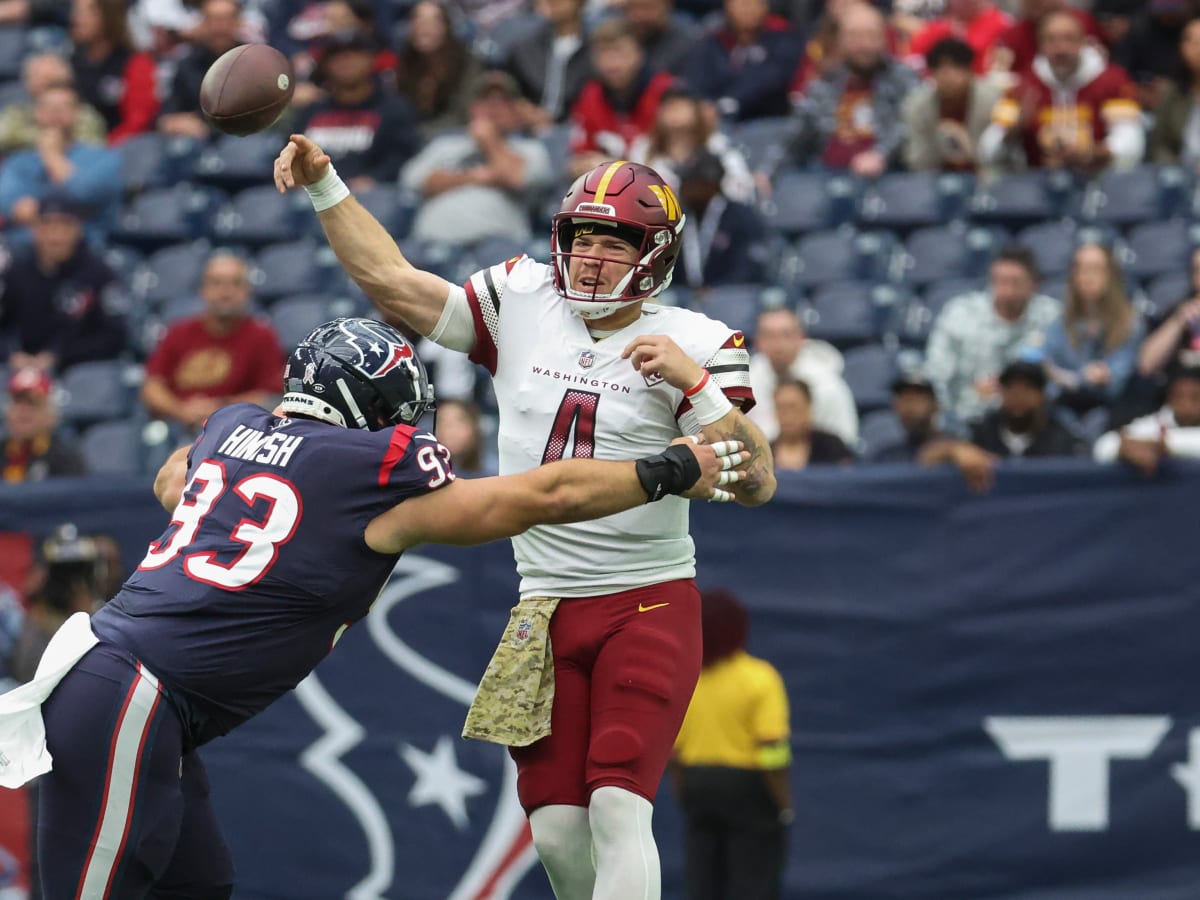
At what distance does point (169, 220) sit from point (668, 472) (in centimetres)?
812

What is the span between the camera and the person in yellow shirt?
8.34m

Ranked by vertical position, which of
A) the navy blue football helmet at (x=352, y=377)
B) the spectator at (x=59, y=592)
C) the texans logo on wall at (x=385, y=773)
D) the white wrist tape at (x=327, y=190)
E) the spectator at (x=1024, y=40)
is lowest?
the texans logo on wall at (x=385, y=773)

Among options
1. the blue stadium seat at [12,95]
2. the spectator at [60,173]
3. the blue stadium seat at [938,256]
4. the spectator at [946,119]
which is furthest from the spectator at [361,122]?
the blue stadium seat at [938,256]

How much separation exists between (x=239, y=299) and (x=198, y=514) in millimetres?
5515

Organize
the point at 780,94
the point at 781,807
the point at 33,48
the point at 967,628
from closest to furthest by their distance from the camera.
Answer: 1. the point at 781,807
2. the point at 967,628
3. the point at 780,94
4. the point at 33,48

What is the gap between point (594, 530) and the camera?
5789mm

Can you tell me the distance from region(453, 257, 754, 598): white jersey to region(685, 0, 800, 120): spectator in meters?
6.98

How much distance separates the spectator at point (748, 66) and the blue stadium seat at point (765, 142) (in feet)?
0.84

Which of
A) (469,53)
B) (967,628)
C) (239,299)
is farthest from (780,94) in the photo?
(967,628)

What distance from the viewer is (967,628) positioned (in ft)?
29.2

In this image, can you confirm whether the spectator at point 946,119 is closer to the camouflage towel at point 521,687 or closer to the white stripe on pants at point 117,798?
the camouflage towel at point 521,687

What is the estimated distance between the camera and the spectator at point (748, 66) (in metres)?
12.7

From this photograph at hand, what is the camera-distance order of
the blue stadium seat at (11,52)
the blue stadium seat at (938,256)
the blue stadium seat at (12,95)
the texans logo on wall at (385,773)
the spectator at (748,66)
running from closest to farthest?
1. the texans logo on wall at (385,773)
2. the blue stadium seat at (938,256)
3. the spectator at (748,66)
4. the blue stadium seat at (12,95)
5. the blue stadium seat at (11,52)

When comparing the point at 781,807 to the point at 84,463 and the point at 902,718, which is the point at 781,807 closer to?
the point at 902,718
